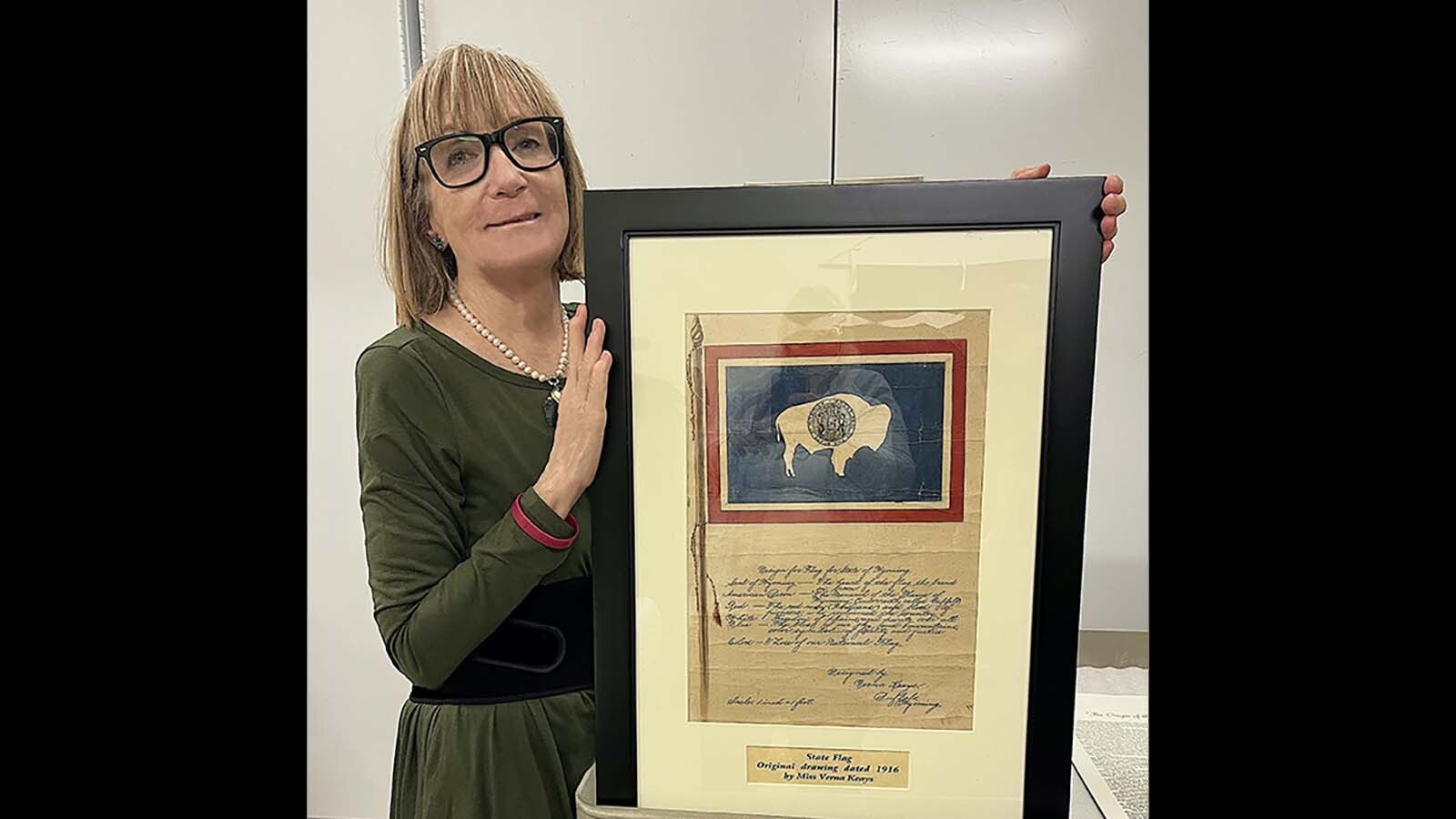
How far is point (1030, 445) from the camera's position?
646 millimetres

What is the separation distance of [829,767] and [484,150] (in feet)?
1.57

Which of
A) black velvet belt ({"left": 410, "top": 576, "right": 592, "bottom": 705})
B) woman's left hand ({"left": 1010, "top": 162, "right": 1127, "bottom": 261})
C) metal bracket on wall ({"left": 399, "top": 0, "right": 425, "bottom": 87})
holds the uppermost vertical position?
metal bracket on wall ({"left": 399, "top": 0, "right": 425, "bottom": 87})

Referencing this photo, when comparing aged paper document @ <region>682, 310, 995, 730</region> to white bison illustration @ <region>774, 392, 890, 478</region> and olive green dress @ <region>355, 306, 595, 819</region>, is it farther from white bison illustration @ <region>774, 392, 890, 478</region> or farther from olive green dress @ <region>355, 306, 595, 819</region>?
olive green dress @ <region>355, 306, 595, 819</region>

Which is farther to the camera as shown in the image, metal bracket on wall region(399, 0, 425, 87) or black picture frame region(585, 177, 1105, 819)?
metal bracket on wall region(399, 0, 425, 87)

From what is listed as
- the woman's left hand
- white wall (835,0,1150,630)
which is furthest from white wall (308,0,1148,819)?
the woman's left hand

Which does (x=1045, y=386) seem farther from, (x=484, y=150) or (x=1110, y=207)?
(x=484, y=150)

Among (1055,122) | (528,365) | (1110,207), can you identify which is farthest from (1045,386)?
(528,365)

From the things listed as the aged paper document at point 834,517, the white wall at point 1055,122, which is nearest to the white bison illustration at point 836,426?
the aged paper document at point 834,517

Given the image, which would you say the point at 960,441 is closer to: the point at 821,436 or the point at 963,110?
the point at 821,436

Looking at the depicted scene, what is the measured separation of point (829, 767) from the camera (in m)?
0.67

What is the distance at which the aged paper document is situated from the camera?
648 mm

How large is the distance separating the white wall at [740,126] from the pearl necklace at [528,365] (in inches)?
3.3

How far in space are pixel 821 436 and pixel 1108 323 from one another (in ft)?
Answer: 0.84

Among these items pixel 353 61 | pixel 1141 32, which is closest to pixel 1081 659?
pixel 1141 32
